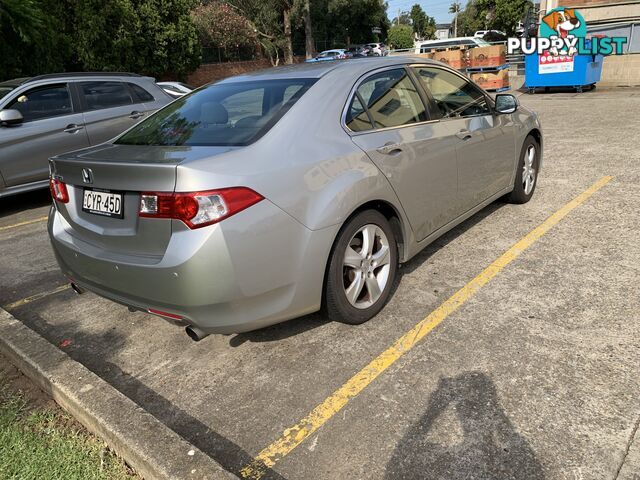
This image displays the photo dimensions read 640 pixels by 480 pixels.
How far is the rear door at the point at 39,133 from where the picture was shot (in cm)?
657

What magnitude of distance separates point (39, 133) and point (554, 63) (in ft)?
49.2

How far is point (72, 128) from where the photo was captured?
7.05 metres

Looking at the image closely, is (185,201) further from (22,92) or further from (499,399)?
(22,92)

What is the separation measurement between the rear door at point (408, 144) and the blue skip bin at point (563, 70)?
14162mm

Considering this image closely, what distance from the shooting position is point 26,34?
11.7m

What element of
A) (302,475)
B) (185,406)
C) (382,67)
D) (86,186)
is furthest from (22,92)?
(302,475)

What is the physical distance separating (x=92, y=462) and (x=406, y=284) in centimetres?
236

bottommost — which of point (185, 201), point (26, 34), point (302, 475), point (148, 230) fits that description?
point (302, 475)

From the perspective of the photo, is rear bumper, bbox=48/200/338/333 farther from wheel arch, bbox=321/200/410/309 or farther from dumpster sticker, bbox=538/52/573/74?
dumpster sticker, bbox=538/52/573/74

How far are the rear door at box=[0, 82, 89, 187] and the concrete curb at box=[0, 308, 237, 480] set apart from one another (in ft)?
13.3

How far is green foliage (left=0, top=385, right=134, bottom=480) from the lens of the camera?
2.31 metres

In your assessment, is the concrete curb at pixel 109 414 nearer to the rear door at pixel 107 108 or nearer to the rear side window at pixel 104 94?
the rear door at pixel 107 108

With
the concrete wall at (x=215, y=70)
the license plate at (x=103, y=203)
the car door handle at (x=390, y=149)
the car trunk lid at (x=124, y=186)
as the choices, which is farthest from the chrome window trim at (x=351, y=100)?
the concrete wall at (x=215, y=70)

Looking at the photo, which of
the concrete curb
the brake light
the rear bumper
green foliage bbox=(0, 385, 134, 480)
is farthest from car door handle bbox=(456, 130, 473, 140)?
green foliage bbox=(0, 385, 134, 480)
